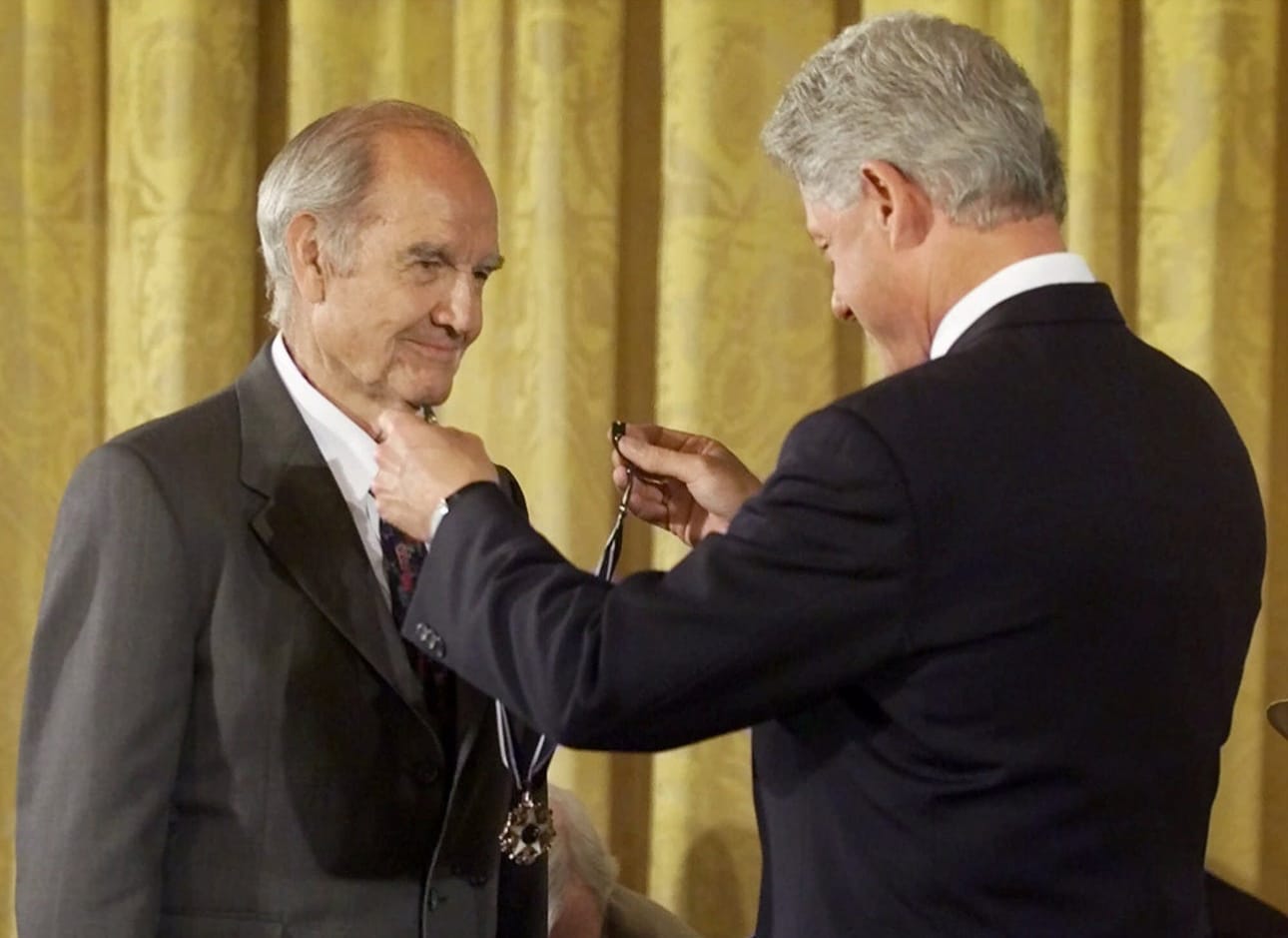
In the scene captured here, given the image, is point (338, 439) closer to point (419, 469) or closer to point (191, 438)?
point (191, 438)

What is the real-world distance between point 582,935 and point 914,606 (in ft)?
3.64

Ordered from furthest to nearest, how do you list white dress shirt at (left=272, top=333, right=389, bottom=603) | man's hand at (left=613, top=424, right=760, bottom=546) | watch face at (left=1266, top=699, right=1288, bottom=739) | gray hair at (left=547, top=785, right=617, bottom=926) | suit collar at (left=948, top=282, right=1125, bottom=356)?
1. gray hair at (left=547, top=785, right=617, bottom=926)
2. watch face at (left=1266, top=699, right=1288, bottom=739)
3. man's hand at (left=613, top=424, right=760, bottom=546)
4. white dress shirt at (left=272, top=333, right=389, bottom=603)
5. suit collar at (left=948, top=282, right=1125, bottom=356)

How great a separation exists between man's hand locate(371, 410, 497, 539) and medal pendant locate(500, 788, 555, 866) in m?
0.33

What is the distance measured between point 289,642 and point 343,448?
20cm

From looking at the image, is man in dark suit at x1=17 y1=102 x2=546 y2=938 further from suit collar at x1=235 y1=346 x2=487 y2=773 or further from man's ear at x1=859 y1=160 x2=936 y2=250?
man's ear at x1=859 y1=160 x2=936 y2=250

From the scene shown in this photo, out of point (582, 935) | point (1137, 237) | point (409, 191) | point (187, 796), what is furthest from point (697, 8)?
point (187, 796)

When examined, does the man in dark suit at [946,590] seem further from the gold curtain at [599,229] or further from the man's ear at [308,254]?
the gold curtain at [599,229]

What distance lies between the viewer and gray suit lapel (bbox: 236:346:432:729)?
1392mm

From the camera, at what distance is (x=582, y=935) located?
80.6 inches

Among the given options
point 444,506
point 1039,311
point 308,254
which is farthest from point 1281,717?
point 308,254

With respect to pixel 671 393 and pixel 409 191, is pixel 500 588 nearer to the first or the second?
pixel 409 191

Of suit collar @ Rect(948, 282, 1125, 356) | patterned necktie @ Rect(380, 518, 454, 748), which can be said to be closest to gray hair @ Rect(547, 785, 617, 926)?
patterned necktie @ Rect(380, 518, 454, 748)

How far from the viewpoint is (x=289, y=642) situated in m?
1.38

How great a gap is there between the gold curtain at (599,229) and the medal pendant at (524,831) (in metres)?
0.87
